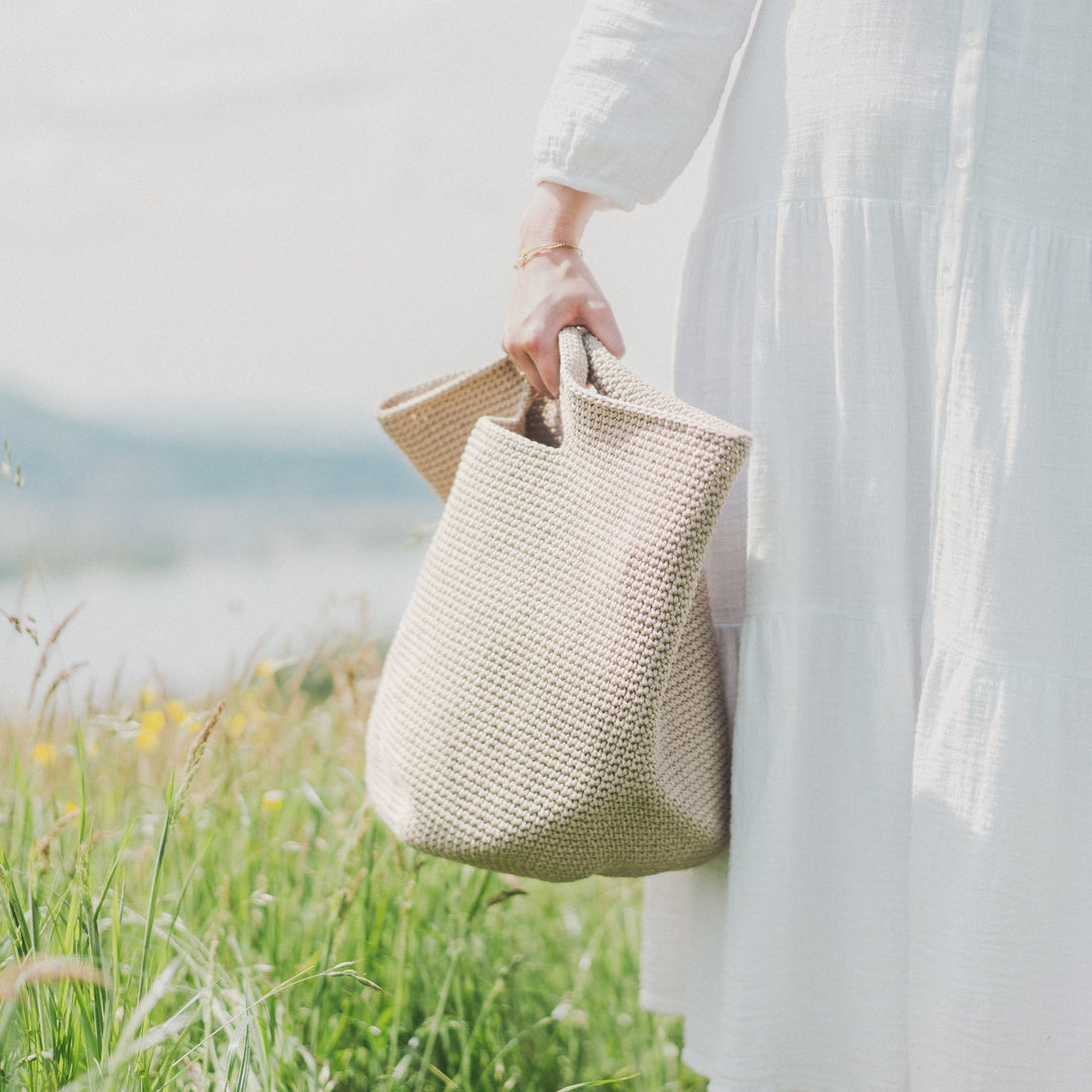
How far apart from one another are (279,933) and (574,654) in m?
0.78

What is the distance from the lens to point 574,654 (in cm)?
109

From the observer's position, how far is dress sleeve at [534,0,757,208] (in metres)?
1.17

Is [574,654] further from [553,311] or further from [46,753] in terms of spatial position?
[46,753]

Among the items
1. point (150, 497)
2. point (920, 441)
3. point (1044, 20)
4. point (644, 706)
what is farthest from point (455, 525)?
point (150, 497)

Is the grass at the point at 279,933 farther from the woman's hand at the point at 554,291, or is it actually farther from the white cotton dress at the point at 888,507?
the woman's hand at the point at 554,291

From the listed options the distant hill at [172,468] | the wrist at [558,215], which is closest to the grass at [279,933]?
the wrist at [558,215]

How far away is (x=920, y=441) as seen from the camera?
1147 millimetres

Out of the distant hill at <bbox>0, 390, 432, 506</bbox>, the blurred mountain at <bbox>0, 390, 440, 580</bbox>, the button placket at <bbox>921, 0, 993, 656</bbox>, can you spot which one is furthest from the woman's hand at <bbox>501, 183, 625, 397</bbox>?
the distant hill at <bbox>0, 390, 432, 506</bbox>

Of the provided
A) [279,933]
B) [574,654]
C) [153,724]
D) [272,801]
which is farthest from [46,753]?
[574,654]

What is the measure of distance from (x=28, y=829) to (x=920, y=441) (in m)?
1.16

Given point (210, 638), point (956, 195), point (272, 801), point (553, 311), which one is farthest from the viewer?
point (210, 638)

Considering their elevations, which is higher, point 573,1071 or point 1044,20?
point 1044,20

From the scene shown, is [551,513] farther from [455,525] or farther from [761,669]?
[761,669]

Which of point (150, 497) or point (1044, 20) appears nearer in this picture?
point (1044, 20)
